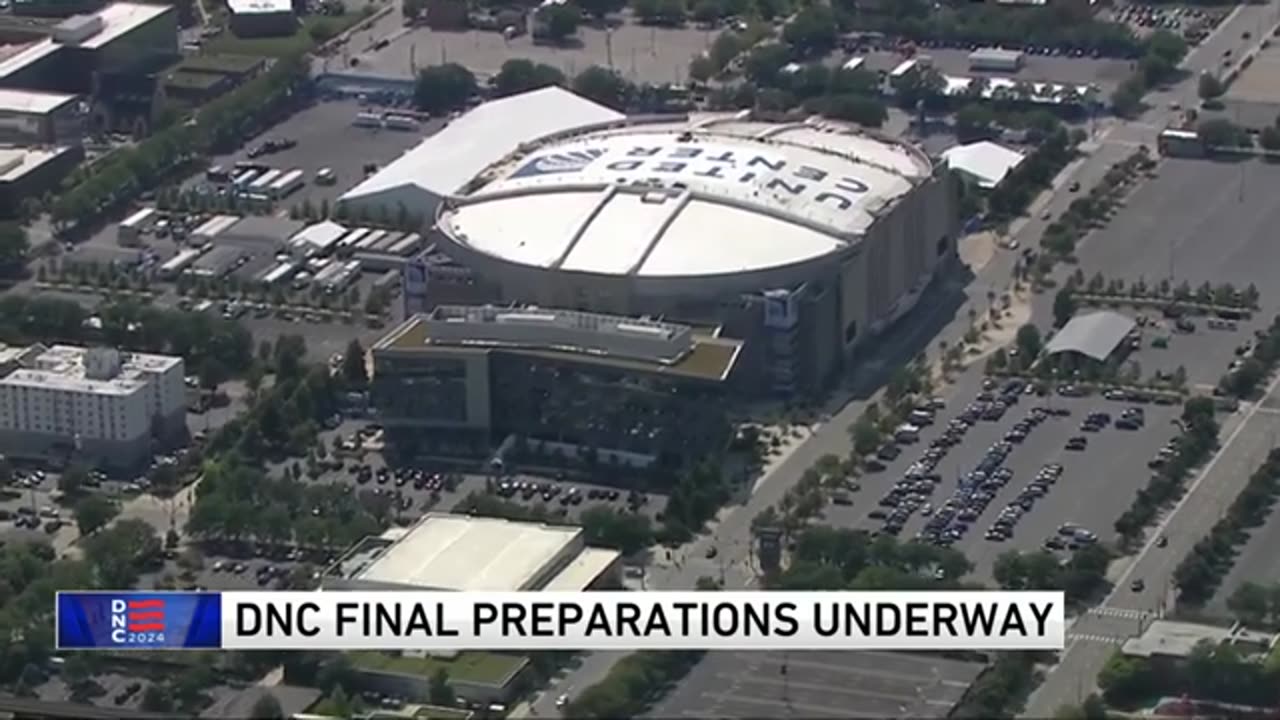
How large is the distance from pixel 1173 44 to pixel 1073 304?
12.3 m

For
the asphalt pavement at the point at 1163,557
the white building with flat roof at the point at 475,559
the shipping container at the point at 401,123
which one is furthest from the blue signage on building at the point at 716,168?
the white building with flat roof at the point at 475,559

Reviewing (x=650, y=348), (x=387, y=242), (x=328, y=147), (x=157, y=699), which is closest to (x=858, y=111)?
(x=328, y=147)

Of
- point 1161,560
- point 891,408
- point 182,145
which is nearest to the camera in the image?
point 1161,560

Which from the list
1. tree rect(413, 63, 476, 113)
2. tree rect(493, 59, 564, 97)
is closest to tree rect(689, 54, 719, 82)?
tree rect(493, 59, 564, 97)

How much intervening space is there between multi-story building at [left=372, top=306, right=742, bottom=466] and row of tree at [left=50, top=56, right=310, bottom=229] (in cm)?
965

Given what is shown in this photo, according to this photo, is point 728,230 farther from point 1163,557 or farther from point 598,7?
point 598,7

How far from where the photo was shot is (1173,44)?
6278 centimetres

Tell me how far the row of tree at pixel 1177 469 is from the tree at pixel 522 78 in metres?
16.0

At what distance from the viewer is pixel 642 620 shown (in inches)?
1144

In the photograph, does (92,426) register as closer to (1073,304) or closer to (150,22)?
(1073,304)

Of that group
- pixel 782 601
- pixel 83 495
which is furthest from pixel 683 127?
pixel 782 601

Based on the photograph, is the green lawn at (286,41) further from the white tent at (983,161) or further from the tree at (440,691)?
the tree at (440,691)

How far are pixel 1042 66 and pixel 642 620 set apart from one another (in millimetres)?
35098

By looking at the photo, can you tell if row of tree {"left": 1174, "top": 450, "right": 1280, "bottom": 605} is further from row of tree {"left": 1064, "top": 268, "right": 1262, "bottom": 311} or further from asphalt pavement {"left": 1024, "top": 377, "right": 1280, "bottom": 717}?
row of tree {"left": 1064, "top": 268, "right": 1262, "bottom": 311}
